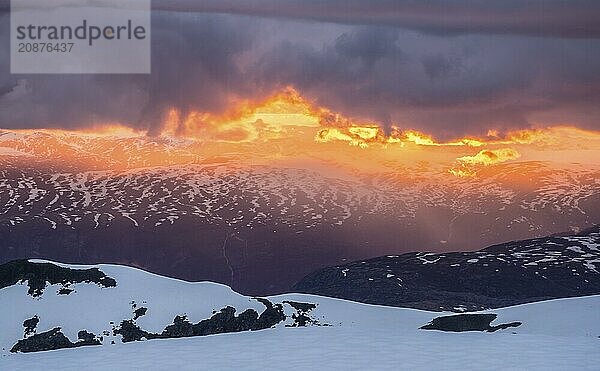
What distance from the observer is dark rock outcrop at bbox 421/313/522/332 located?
78438 millimetres

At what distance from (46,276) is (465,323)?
1967 inches

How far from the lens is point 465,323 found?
81.6 m

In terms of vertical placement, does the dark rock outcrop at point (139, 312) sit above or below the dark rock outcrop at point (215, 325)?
above

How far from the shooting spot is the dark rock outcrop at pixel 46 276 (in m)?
77.1

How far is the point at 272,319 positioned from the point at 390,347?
54992 mm

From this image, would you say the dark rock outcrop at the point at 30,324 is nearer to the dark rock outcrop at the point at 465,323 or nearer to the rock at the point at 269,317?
the rock at the point at 269,317

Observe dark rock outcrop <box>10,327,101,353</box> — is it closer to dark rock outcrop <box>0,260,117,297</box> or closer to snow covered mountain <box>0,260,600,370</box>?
snow covered mountain <box>0,260,600,370</box>

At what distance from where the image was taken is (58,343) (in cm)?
6369

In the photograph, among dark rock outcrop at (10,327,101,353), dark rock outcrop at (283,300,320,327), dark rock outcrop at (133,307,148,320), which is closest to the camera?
dark rock outcrop at (10,327,101,353)

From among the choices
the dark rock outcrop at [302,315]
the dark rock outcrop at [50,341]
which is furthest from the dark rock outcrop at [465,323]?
the dark rock outcrop at [50,341]

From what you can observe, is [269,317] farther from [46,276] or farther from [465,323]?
[46,276]

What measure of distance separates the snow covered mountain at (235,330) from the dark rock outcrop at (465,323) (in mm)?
255

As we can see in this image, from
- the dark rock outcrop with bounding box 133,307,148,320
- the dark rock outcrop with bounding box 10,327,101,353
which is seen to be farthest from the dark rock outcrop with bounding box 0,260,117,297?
the dark rock outcrop with bounding box 10,327,101,353

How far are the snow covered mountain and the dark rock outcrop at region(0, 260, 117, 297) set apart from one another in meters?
0.16
